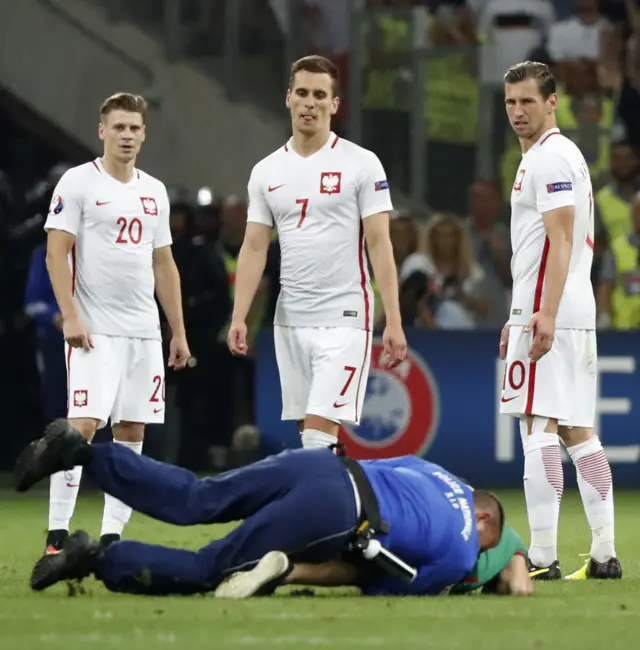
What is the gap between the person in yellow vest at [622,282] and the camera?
1442 cm

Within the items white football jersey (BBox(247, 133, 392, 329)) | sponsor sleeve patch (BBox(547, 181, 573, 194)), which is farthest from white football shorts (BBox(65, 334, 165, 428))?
sponsor sleeve patch (BBox(547, 181, 573, 194))

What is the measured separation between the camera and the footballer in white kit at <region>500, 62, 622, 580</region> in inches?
310

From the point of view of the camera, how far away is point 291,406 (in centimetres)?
852

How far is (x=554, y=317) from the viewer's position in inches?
308

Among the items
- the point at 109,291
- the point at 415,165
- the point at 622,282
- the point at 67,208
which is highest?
the point at 415,165

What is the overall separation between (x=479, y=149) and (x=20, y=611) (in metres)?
9.70

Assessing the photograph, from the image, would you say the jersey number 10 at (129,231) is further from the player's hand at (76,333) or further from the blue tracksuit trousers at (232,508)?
the blue tracksuit trousers at (232,508)

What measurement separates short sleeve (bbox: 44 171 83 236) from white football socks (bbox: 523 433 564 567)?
2289mm

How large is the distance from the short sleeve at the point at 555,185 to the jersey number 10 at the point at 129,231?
1.90 meters

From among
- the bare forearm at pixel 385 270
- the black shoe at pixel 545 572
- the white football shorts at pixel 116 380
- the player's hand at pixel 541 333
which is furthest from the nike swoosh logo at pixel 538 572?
the white football shorts at pixel 116 380

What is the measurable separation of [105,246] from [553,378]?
83.8 inches

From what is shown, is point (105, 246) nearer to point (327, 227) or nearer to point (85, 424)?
point (85, 424)

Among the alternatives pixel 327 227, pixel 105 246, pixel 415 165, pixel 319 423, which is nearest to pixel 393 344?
pixel 319 423

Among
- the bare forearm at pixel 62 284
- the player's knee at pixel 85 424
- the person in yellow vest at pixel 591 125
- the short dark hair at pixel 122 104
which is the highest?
the person in yellow vest at pixel 591 125
